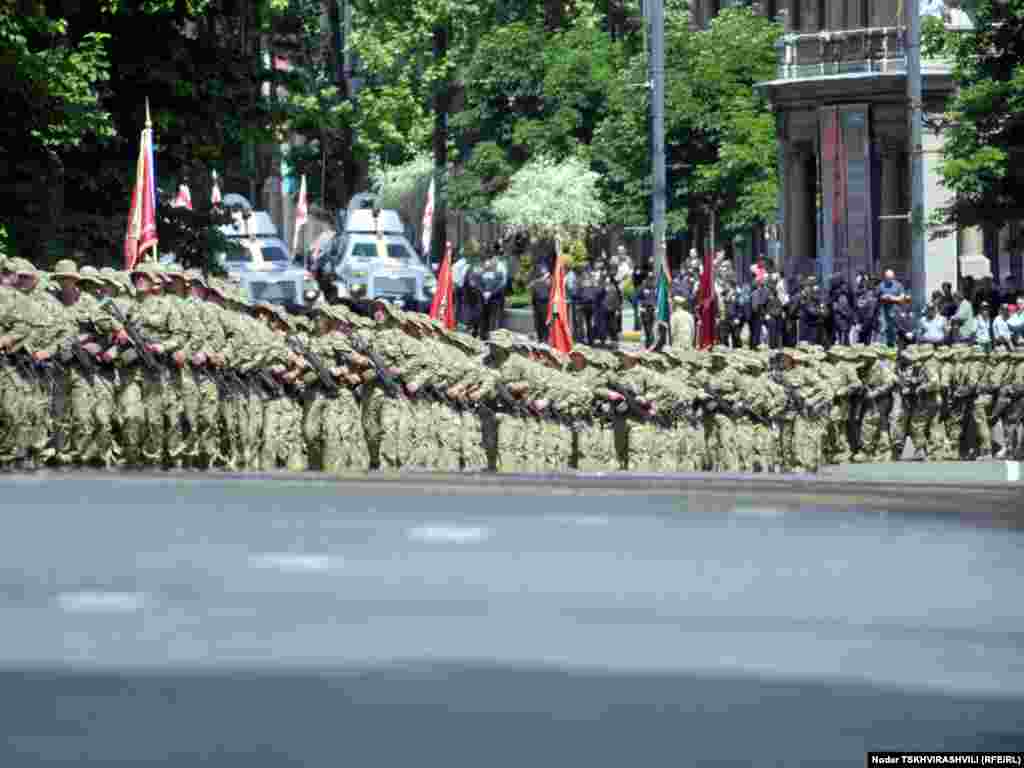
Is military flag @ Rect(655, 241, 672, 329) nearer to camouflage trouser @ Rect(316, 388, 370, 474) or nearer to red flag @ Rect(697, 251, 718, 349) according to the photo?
red flag @ Rect(697, 251, 718, 349)

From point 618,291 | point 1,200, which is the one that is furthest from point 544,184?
point 1,200

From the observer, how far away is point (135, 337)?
19.4 m

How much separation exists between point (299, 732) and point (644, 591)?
0.53 metres

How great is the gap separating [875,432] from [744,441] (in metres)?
3.14

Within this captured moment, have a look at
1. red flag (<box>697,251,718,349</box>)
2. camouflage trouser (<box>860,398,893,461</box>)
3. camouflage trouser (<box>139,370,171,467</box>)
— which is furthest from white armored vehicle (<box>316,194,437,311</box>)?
camouflage trouser (<box>139,370,171,467</box>)

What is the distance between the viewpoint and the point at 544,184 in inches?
2667

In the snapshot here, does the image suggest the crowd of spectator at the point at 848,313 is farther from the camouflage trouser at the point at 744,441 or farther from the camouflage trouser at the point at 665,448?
the camouflage trouser at the point at 665,448

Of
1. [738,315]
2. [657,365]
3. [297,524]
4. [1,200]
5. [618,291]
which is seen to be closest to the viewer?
[297,524]

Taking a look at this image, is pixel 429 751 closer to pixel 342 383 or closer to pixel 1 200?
pixel 342 383

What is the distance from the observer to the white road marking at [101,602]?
3770 mm

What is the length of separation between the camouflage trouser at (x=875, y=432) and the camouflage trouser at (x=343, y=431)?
24.1 feet

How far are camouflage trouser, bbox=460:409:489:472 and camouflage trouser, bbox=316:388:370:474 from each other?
2.93 ft

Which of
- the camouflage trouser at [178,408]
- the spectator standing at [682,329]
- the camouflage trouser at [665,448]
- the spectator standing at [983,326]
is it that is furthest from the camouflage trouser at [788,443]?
the spectator standing at [682,329]

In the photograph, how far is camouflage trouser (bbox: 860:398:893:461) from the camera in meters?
26.7
